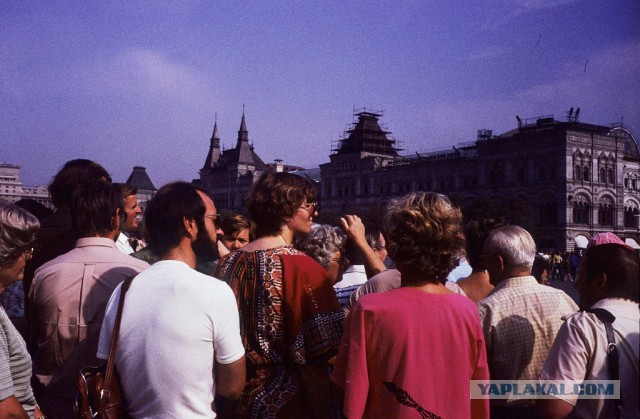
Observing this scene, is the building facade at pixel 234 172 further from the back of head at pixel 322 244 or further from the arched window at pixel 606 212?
the back of head at pixel 322 244

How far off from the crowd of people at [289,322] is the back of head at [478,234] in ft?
1.83

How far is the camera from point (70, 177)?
4191mm

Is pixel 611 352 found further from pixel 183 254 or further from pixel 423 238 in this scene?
pixel 183 254

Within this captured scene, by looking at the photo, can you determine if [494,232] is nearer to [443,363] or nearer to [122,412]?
[443,363]

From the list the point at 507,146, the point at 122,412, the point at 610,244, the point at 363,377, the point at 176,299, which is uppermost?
the point at 507,146

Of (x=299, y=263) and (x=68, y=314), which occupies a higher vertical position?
(x=299, y=263)

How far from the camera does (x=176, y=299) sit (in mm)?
2580

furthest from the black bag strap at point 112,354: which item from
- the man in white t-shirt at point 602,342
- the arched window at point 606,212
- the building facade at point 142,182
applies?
the building facade at point 142,182

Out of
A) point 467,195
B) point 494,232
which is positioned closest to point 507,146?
point 467,195

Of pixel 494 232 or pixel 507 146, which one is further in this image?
pixel 507 146

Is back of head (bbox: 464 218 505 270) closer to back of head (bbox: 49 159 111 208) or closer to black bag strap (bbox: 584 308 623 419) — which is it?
black bag strap (bbox: 584 308 623 419)

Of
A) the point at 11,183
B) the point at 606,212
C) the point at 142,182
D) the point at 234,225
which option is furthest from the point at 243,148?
the point at 234,225

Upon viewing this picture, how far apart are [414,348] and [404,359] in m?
0.06

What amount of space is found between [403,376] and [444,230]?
25.6 inches
